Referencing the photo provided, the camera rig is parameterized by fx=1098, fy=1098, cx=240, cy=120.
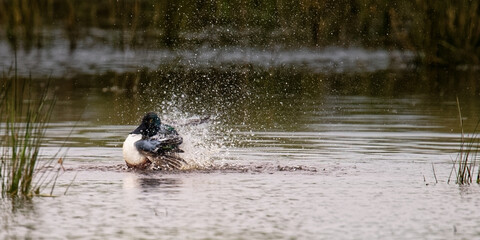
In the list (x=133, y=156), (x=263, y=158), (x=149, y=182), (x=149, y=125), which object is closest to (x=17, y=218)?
(x=149, y=182)

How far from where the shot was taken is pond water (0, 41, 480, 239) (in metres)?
8.74

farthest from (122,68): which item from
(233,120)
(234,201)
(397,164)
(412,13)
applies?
(234,201)

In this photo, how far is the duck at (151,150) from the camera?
11.7m

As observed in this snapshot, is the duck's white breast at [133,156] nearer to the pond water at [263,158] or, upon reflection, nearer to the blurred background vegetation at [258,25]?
the pond water at [263,158]

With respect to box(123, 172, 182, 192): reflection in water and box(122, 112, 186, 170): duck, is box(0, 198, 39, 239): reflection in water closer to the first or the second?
box(123, 172, 182, 192): reflection in water

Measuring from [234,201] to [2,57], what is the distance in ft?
55.8

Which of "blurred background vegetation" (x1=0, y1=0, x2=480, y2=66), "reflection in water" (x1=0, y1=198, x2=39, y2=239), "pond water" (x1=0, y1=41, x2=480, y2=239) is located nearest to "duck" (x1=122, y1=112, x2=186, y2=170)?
"pond water" (x1=0, y1=41, x2=480, y2=239)

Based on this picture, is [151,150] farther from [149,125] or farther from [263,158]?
[263,158]

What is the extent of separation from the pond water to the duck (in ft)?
0.52

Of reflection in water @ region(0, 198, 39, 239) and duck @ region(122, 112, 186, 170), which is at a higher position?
duck @ region(122, 112, 186, 170)

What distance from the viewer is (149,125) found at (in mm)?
12164

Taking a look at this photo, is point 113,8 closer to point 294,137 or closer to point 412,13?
point 412,13

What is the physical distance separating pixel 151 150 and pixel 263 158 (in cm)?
173

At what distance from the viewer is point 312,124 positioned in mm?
16578
